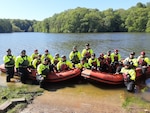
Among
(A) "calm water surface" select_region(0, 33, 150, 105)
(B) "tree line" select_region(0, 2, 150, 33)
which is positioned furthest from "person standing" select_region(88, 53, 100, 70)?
(B) "tree line" select_region(0, 2, 150, 33)

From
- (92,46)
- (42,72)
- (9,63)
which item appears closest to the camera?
(42,72)

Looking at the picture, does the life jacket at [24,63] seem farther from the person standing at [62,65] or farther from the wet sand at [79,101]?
the wet sand at [79,101]

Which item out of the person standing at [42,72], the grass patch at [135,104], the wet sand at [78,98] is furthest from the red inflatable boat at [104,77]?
the person standing at [42,72]

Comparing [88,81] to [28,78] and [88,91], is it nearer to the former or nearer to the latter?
[88,91]

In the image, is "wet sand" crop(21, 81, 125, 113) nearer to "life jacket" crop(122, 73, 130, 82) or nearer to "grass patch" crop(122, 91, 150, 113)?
"grass patch" crop(122, 91, 150, 113)

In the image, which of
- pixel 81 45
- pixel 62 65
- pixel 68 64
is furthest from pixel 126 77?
pixel 81 45

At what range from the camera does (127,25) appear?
222 ft

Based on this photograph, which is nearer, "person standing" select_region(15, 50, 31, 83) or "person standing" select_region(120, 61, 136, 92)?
"person standing" select_region(120, 61, 136, 92)

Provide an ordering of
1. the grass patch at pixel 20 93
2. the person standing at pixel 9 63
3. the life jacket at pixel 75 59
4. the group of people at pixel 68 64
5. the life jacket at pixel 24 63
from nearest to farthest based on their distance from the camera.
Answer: the grass patch at pixel 20 93 → the group of people at pixel 68 64 → the life jacket at pixel 24 63 → the person standing at pixel 9 63 → the life jacket at pixel 75 59

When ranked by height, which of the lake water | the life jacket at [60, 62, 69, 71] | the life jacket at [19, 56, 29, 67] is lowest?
the lake water

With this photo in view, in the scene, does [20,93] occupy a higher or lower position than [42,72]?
lower

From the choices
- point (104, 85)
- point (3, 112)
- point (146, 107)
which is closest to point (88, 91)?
point (104, 85)

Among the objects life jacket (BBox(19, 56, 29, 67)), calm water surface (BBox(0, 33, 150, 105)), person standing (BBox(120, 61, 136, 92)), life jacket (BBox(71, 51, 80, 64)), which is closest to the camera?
person standing (BBox(120, 61, 136, 92))

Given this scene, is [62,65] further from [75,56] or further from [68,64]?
[75,56]
